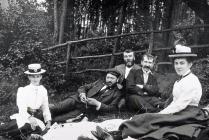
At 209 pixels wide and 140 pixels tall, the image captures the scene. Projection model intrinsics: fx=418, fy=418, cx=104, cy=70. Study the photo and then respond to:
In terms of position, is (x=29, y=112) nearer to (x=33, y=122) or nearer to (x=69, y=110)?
(x=33, y=122)

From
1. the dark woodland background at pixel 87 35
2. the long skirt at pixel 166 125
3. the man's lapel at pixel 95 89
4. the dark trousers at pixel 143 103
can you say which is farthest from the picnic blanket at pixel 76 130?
the dark woodland background at pixel 87 35

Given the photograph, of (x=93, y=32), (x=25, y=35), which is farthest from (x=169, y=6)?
(x=25, y=35)

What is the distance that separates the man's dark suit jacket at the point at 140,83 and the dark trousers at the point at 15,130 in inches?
87.1

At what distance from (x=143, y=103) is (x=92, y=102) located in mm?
1042

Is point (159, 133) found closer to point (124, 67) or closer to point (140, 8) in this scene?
point (124, 67)

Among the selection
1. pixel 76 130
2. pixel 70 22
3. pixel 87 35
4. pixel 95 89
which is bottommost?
pixel 76 130

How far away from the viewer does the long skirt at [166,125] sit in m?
5.75

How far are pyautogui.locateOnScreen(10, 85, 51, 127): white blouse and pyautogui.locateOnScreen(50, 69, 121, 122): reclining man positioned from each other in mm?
767

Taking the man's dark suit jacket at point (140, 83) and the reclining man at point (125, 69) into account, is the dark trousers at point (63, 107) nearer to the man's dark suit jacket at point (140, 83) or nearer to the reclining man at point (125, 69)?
the reclining man at point (125, 69)

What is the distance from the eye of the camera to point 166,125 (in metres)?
5.89

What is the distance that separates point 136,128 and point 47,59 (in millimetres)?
6479

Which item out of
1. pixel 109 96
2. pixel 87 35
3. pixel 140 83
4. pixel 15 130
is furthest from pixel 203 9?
pixel 15 130

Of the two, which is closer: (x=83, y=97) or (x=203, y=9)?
(x=83, y=97)

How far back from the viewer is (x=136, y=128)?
5949mm
